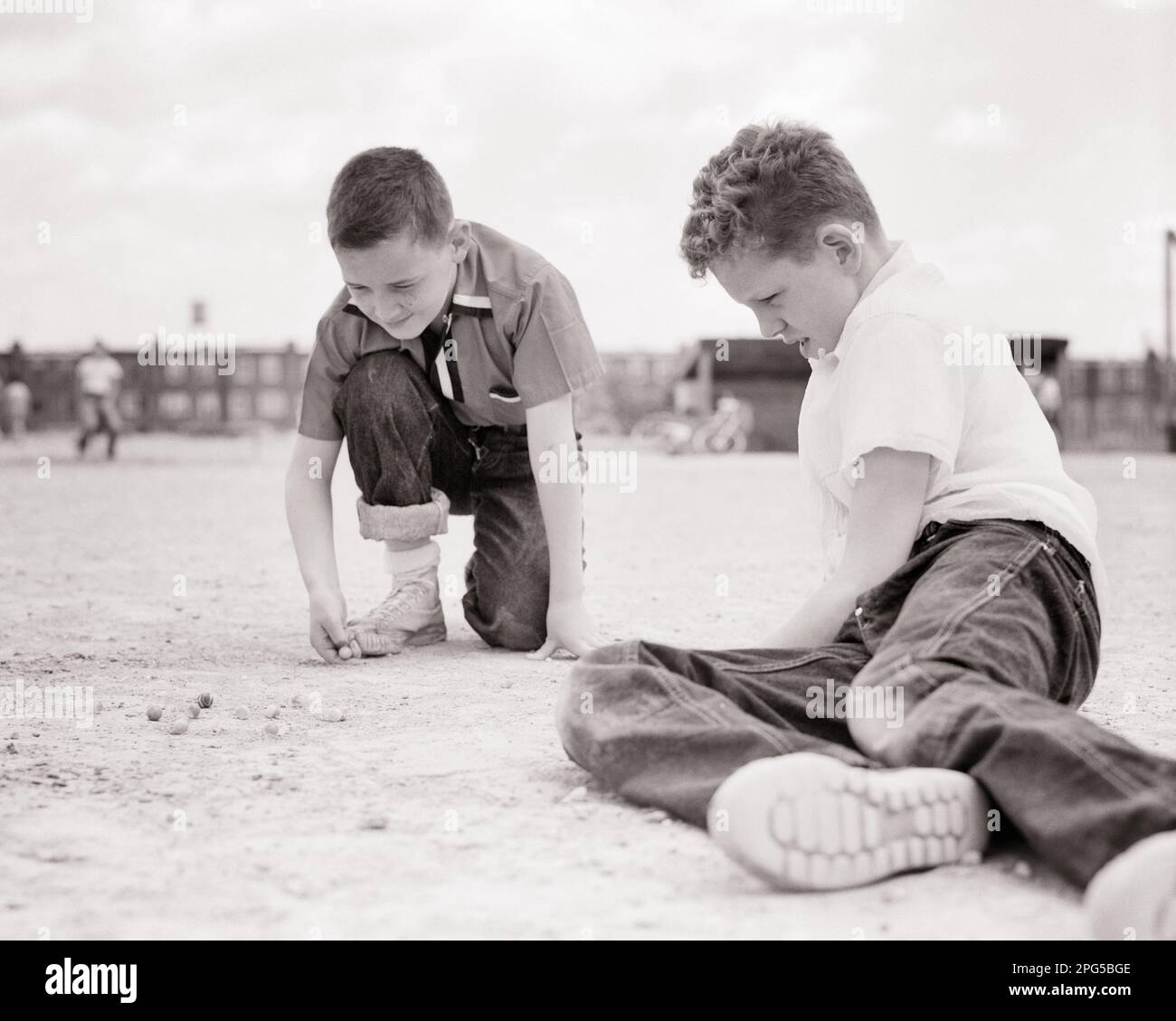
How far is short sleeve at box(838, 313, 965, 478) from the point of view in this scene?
1.91m

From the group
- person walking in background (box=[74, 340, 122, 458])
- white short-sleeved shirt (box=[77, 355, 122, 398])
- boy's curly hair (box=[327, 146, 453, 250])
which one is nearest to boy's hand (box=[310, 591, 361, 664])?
boy's curly hair (box=[327, 146, 453, 250])

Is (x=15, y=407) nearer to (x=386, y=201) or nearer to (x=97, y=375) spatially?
(x=97, y=375)

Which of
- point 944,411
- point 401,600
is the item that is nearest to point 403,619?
point 401,600

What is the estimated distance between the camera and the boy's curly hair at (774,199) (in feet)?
6.83

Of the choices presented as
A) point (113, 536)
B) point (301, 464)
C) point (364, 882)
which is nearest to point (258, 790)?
point (364, 882)

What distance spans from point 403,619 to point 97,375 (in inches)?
480

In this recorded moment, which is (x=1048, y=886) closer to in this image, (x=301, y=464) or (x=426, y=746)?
(x=426, y=746)

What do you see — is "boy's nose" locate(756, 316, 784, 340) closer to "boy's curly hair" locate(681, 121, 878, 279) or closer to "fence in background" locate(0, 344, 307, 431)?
"boy's curly hair" locate(681, 121, 878, 279)

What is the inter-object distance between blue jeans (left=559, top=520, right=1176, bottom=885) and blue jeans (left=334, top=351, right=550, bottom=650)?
132cm

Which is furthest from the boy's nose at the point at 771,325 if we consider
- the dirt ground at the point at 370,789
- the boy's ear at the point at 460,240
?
the boy's ear at the point at 460,240

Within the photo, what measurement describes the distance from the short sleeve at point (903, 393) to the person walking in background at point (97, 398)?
13343 mm

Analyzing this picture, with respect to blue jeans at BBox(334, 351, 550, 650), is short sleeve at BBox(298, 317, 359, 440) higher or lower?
higher

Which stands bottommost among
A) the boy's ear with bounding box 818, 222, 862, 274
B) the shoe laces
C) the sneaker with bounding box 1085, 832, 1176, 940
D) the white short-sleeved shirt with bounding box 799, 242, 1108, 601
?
the shoe laces
